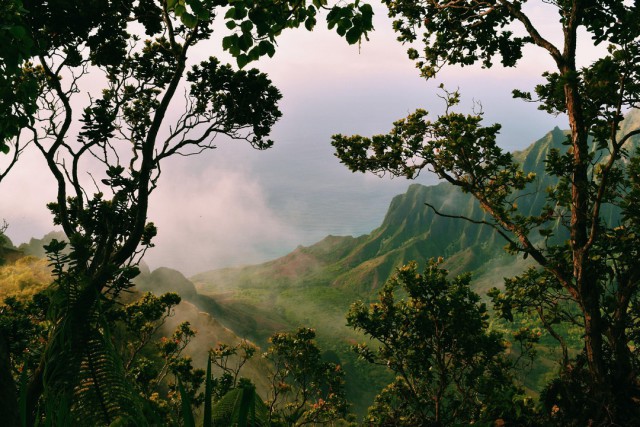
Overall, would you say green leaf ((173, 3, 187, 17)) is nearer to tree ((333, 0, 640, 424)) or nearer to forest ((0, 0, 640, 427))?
forest ((0, 0, 640, 427))

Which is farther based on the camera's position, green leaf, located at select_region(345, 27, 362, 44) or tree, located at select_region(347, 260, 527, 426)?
tree, located at select_region(347, 260, 527, 426)

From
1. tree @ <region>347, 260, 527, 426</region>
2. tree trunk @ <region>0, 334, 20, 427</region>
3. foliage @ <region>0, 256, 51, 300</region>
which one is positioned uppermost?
foliage @ <region>0, 256, 51, 300</region>

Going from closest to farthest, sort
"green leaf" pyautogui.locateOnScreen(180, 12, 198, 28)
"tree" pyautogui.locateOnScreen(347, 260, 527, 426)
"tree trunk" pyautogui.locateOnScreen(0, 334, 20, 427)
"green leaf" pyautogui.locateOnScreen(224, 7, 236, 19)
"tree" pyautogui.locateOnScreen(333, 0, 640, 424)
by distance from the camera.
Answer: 1. "tree trunk" pyautogui.locateOnScreen(0, 334, 20, 427)
2. "green leaf" pyautogui.locateOnScreen(224, 7, 236, 19)
3. "green leaf" pyautogui.locateOnScreen(180, 12, 198, 28)
4. "tree" pyautogui.locateOnScreen(333, 0, 640, 424)
5. "tree" pyautogui.locateOnScreen(347, 260, 527, 426)

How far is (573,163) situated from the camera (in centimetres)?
623

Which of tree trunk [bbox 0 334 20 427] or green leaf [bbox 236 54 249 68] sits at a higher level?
green leaf [bbox 236 54 249 68]

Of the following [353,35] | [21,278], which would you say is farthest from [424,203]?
[21,278]

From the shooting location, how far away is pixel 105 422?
5.46 ft

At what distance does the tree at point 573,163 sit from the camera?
508 centimetres

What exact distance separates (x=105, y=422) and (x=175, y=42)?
9.23m

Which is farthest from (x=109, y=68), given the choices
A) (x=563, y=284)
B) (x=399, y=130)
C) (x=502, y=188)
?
(x=563, y=284)

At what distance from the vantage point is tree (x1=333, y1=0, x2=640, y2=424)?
16.7 ft

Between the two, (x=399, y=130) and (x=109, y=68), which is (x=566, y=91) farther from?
(x=109, y=68)

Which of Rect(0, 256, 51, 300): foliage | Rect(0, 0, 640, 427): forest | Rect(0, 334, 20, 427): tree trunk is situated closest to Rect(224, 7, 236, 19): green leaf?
Rect(0, 0, 640, 427): forest

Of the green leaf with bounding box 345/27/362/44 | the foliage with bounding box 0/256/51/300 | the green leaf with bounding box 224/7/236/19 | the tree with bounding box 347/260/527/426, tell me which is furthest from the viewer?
the foliage with bounding box 0/256/51/300
